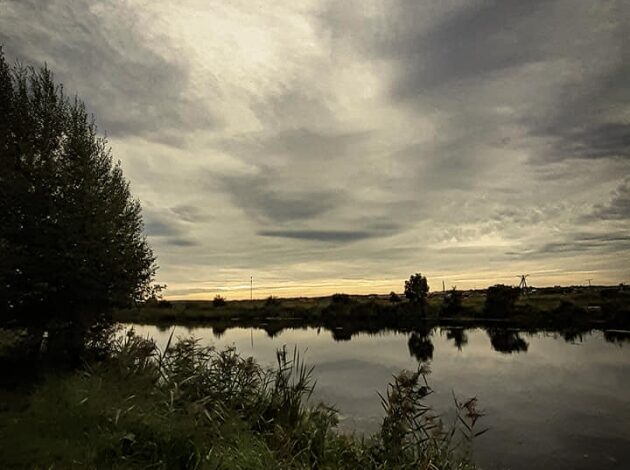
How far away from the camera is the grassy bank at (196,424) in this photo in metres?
7.91

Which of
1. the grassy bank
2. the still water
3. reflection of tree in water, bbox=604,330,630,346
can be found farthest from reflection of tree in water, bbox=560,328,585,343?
the grassy bank

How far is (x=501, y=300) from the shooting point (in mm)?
69000

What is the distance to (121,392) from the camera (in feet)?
37.2

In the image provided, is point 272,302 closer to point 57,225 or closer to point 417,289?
point 417,289

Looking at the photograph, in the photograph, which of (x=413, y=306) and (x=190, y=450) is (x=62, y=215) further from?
(x=413, y=306)

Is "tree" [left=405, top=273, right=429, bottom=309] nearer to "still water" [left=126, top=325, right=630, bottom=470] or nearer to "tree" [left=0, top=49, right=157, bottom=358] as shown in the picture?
"still water" [left=126, top=325, right=630, bottom=470]

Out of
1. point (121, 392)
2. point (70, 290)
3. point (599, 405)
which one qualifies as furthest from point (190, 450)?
point (599, 405)

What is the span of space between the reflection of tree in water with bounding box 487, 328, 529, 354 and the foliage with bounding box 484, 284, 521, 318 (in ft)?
40.1

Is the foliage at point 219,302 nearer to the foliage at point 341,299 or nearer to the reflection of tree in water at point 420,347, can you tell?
the foliage at point 341,299

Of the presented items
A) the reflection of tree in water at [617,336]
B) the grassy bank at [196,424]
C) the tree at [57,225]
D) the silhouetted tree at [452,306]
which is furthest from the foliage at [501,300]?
the grassy bank at [196,424]

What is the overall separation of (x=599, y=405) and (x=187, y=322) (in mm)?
74670

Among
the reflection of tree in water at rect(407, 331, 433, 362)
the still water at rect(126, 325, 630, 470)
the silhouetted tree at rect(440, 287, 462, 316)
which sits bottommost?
the still water at rect(126, 325, 630, 470)

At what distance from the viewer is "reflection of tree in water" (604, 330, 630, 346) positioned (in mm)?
43562

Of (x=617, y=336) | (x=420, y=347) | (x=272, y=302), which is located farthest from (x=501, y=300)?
(x=272, y=302)
